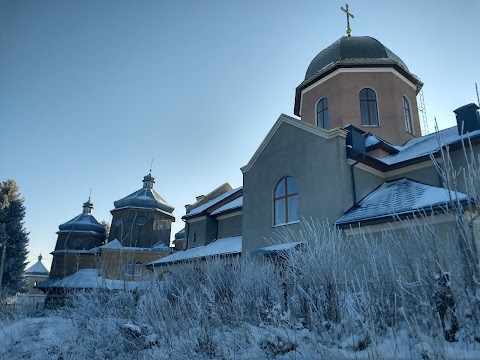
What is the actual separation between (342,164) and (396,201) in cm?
196

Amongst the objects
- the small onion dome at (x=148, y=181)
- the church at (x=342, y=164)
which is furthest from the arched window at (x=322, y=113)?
the small onion dome at (x=148, y=181)

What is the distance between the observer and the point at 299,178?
12.3 m

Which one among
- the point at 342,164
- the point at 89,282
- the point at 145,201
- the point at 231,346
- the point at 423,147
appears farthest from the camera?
the point at 145,201

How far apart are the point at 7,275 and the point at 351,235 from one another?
26.6m

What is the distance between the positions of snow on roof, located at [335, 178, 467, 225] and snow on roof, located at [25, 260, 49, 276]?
52.0 metres

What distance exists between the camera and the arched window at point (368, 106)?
51.3 feet

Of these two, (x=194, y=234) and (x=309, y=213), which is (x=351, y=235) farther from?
(x=194, y=234)

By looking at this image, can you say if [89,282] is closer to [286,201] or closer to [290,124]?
[286,201]

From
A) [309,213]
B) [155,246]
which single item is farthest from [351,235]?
[155,246]

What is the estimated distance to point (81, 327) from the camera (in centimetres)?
735

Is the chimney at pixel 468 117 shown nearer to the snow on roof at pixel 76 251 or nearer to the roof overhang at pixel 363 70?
the roof overhang at pixel 363 70

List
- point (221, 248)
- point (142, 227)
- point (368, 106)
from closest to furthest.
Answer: point (368, 106) < point (221, 248) < point (142, 227)

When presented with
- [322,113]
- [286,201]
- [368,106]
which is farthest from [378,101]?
[286,201]

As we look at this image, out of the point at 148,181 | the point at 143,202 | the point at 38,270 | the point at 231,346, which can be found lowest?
the point at 231,346
